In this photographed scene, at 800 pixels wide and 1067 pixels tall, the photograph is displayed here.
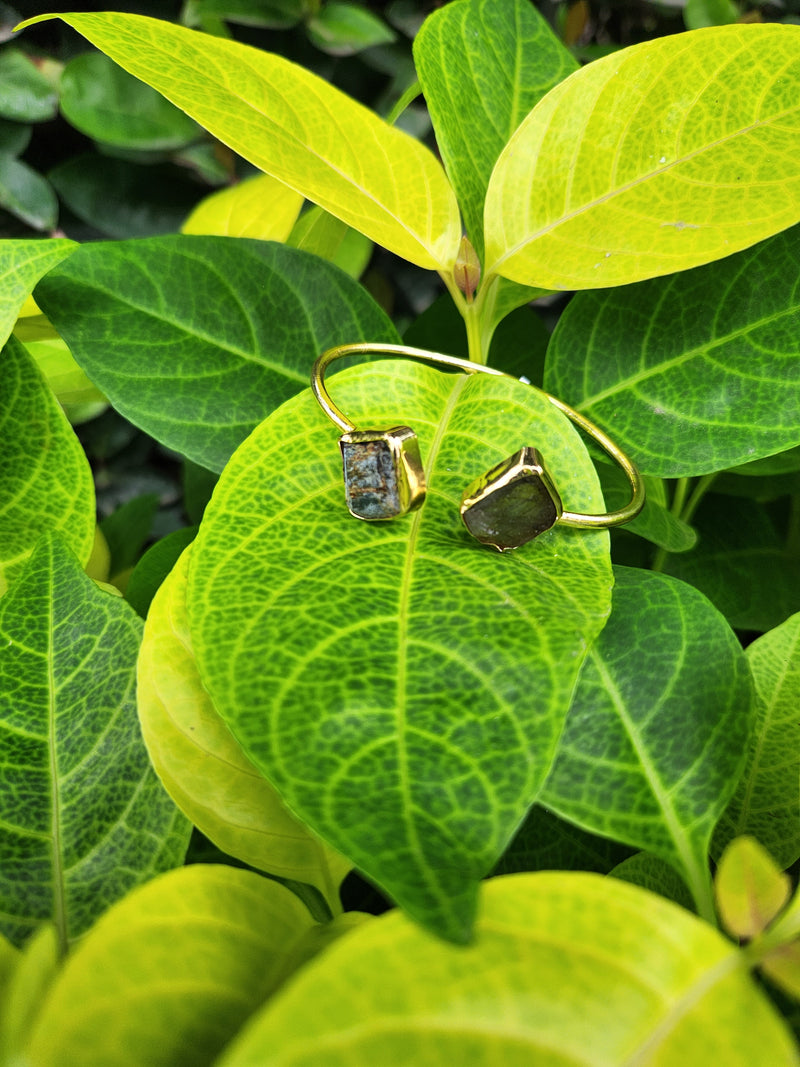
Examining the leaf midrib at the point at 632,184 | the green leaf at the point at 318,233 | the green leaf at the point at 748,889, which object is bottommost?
the green leaf at the point at 748,889

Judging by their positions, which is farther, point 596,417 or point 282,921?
point 596,417

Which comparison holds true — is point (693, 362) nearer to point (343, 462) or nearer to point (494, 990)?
point (343, 462)

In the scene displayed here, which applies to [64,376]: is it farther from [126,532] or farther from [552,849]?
[552,849]

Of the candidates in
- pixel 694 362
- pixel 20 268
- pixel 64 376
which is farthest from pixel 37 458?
pixel 694 362

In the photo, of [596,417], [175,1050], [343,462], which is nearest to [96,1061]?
[175,1050]

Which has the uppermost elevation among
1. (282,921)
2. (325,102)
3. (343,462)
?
(325,102)

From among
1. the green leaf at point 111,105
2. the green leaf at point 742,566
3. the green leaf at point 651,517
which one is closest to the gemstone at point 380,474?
the green leaf at point 651,517

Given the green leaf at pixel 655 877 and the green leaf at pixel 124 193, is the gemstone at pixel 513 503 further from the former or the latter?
the green leaf at pixel 124 193

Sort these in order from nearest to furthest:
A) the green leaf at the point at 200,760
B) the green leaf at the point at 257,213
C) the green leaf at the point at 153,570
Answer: the green leaf at the point at 200,760 < the green leaf at the point at 153,570 < the green leaf at the point at 257,213
